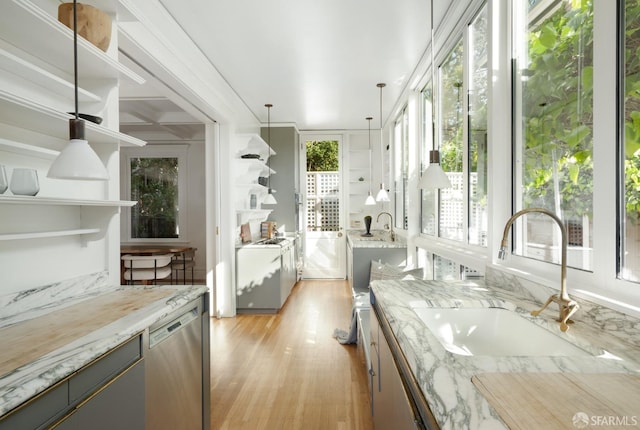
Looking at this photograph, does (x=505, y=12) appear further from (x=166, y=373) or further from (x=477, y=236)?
(x=166, y=373)

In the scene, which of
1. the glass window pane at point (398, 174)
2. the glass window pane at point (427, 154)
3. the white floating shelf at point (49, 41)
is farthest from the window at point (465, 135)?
the white floating shelf at point (49, 41)

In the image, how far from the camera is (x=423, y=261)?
12.2 ft

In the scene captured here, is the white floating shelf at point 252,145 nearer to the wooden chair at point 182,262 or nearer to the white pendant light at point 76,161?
the wooden chair at point 182,262

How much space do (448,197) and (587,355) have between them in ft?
6.91

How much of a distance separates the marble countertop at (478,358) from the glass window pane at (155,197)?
19.5 ft

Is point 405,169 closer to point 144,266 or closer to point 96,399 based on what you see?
point 144,266

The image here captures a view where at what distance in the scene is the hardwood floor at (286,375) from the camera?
2135 mm

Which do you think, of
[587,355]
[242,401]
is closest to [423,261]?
[242,401]

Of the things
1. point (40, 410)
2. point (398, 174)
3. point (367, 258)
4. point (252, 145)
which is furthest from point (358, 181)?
point (40, 410)

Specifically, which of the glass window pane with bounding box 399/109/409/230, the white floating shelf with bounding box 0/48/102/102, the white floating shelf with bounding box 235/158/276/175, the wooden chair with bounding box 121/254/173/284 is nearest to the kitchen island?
the white floating shelf with bounding box 0/48/102/102

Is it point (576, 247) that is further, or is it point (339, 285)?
point (339, 285)

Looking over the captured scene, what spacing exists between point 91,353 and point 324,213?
5418 millimetres

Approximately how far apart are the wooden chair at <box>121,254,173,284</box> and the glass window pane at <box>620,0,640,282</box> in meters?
5.12

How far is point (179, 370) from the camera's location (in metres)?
1.58
